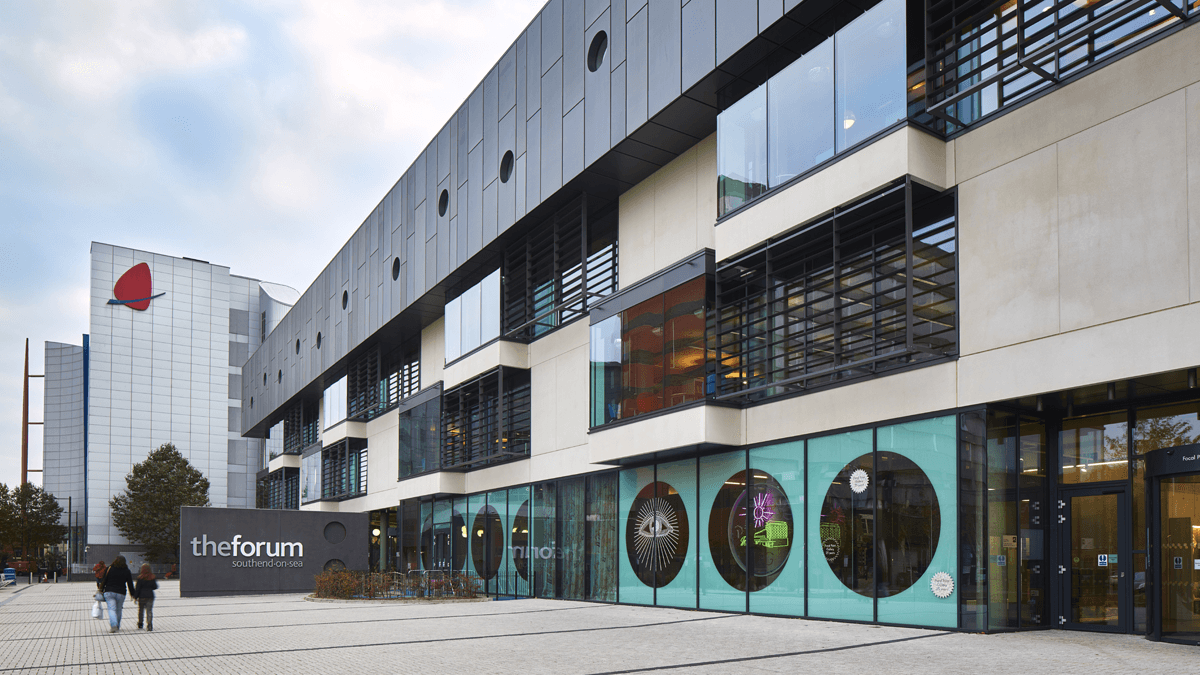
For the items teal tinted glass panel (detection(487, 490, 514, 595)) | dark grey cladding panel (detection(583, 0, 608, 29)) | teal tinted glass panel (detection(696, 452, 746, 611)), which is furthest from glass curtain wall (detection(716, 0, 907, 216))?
teal tinted glass panel (detection(487, 490, 514, 595))

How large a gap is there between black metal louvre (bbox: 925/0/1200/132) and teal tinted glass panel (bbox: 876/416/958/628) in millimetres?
4568

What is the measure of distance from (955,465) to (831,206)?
428 centimetres

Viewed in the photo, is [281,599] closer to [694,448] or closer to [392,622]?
[392,622]

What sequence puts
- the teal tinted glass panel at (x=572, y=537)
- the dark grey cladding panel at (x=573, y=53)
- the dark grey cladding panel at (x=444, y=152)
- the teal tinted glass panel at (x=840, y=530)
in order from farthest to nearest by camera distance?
the dark grey cladding panel at (x=444, y=152)
the teal tinted glass panel at (x=572, y=537)
the dark grey cladding panel at (x=573, y=53)
the teal tinted glass panel at (x=840, y=530)

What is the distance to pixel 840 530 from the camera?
48.1 ft

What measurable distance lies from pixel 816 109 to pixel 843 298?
121 inches

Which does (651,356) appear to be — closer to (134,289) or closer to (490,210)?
(490,210)

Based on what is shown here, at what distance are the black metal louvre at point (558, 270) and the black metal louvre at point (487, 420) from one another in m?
1.60

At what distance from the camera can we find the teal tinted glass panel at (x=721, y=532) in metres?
17.0

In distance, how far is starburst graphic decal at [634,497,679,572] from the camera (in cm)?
1888

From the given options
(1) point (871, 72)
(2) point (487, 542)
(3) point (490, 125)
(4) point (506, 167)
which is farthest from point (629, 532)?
(3) point (490, 125)

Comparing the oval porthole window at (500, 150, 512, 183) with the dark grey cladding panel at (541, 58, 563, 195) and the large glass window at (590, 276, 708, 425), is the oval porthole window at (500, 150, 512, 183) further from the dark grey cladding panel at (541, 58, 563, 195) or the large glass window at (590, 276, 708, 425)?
the large glass window at (590, 276, 708, 425)

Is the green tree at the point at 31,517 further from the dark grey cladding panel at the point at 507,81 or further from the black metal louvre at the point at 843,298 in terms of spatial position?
the black metal louvre at the point at 843,298

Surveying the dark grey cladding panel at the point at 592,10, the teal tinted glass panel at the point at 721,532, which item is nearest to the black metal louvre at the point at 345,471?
the teal tinted glass panel at the point at 721,532
